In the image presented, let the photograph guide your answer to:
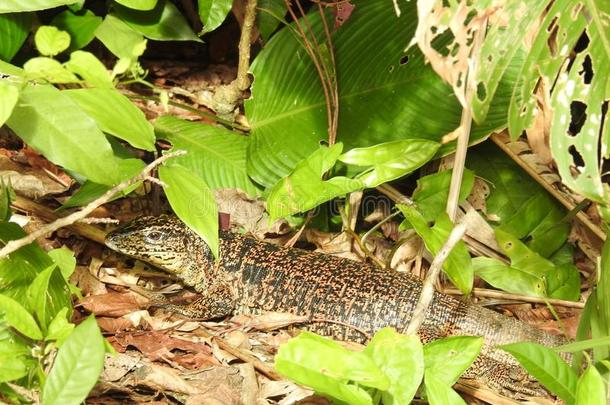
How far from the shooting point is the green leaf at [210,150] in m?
4.81

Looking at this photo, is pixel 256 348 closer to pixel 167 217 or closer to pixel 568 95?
pixel 167 217

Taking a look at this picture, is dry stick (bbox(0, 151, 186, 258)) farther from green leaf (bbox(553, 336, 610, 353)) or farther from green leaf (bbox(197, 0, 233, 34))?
green leaf (bbox(553, 336, 610, 353))

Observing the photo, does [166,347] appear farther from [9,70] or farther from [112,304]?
[9,70]

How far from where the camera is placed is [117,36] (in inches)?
191

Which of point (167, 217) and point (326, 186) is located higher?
point (326, 186)

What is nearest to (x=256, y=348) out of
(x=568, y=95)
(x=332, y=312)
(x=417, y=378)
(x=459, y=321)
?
(x=332, y=312)

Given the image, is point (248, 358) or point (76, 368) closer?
point (76, 368)

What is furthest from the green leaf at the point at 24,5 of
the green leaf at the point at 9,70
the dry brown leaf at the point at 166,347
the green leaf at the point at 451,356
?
the green leaf at the point at 451,356

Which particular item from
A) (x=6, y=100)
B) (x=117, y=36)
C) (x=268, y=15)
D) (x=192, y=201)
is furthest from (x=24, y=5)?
(x=268, y=15)

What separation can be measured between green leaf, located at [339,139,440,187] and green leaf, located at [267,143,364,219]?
0.13 meters

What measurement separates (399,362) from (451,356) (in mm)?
319

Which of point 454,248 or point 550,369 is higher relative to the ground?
point 550,369

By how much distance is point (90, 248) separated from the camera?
4820 mm

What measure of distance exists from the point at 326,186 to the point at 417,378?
5.17ft
